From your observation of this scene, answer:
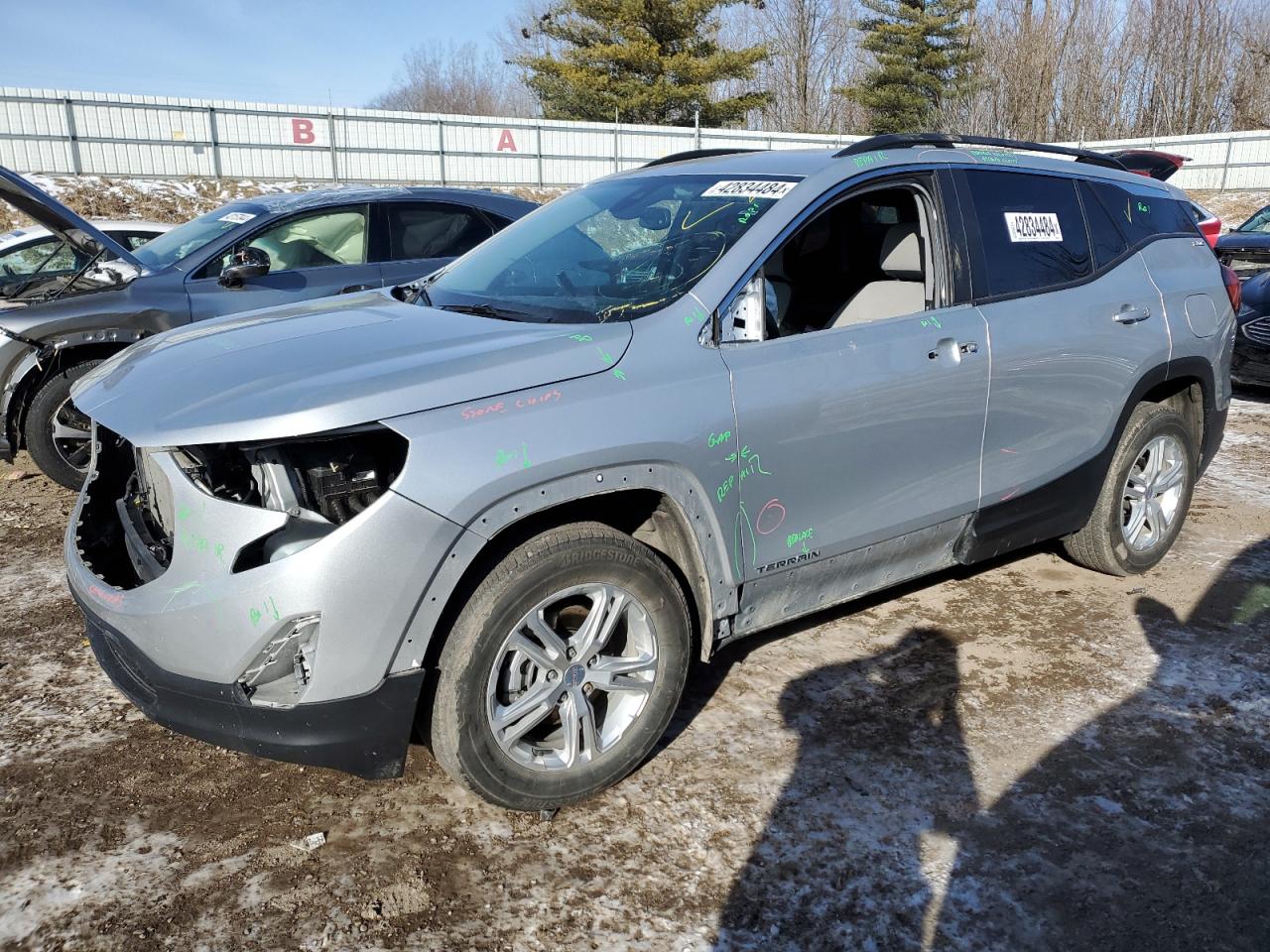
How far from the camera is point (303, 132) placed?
86.7 feet

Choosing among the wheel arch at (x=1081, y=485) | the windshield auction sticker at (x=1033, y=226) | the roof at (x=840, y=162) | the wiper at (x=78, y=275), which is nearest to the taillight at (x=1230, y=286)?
the wheel arch at (x=1081, y=485)

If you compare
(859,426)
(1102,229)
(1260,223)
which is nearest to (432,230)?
(1102,229)

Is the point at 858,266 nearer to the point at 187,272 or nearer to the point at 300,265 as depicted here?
the point at 300,265

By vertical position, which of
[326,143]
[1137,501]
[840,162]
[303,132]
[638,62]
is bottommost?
[1137,501]

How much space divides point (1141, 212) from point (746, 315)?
255 centimetres

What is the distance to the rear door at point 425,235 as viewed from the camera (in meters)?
6.91

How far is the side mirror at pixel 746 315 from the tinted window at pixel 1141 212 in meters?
2.18

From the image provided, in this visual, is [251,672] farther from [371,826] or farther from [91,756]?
[91,756]

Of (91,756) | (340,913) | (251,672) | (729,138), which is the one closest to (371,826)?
(340,913)

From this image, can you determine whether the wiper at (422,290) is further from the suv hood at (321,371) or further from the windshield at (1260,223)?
the windshield at (1260,223)

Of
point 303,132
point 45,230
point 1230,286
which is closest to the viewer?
point 1230,286

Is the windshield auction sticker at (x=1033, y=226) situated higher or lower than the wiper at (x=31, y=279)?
higher

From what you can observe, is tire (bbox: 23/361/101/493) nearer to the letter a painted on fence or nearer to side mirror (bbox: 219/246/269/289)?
side mirror (bbox: 219/246/269/289)

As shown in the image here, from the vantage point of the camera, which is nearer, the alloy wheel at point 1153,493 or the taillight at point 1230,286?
the alloy wheel at point 1153,493
